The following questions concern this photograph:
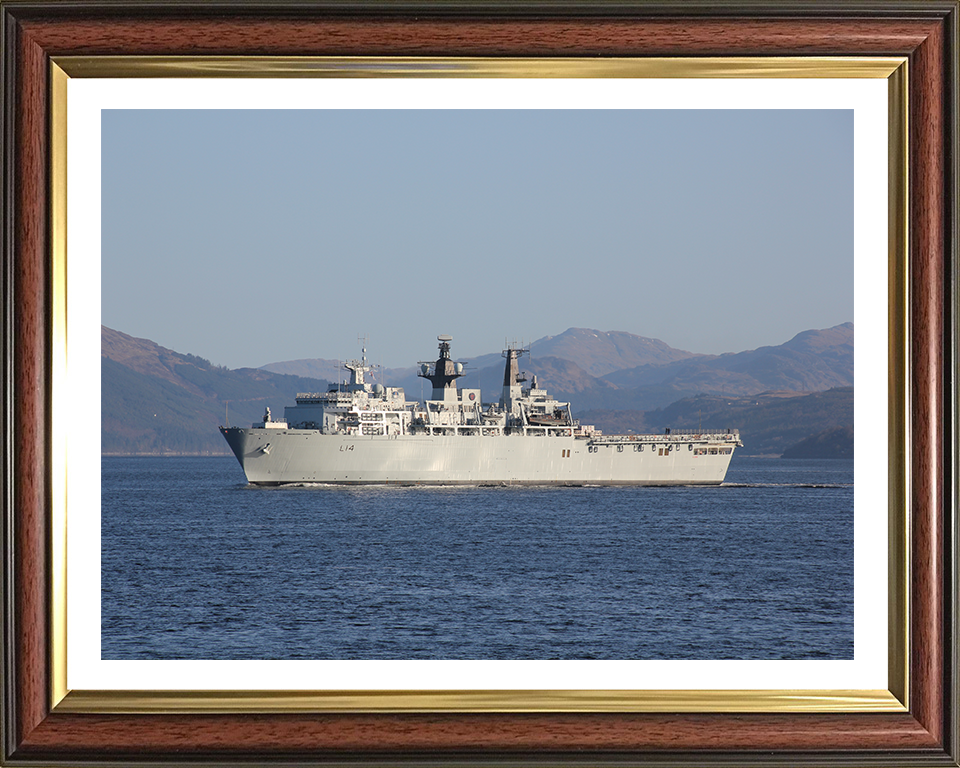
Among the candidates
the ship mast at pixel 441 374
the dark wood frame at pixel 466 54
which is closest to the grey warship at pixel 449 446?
the ship mast at pixel 441 374

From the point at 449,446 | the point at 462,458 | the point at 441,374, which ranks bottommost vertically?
the point at 462,458

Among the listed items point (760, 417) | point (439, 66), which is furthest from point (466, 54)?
point (760, 417)

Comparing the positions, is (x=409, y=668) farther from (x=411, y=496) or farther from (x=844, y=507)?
(x=844, y=507)

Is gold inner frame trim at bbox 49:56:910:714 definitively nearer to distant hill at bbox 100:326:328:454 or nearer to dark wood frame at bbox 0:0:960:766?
dark wood frame at bbox 0:0:960:766

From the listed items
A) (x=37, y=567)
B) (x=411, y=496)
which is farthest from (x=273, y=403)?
(x=37, y=567)

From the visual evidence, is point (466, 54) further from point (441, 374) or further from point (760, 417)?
point (760, 417)

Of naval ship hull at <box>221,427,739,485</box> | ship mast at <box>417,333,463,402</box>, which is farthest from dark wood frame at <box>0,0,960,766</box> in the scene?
ship mast at <box>417,333,463,402</box>

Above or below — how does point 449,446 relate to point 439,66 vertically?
below
